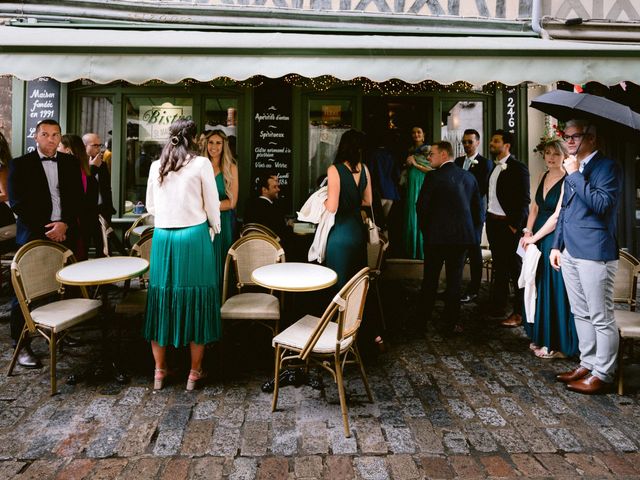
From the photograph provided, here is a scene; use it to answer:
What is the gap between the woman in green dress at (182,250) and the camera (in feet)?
12.1

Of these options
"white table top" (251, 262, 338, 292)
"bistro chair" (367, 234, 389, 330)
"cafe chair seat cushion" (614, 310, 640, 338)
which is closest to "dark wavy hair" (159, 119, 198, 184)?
"white table top" (251, 262, 338, 292)

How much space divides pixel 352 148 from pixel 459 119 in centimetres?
520

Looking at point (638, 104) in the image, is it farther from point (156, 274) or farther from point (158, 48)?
point (156, 274)

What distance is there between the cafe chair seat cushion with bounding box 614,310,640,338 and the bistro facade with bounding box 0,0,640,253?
6.73ft

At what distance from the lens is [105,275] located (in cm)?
381

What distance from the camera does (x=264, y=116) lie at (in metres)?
8.38

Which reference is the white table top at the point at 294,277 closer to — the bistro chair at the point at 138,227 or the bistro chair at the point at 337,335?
the bistro chair at the point at 337,335

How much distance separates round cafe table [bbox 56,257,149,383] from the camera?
3.71 meters

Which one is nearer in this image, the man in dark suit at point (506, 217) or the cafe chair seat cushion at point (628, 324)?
the cafe chair seat cushion at point (628, 324)

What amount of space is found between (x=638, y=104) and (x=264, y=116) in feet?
21.3

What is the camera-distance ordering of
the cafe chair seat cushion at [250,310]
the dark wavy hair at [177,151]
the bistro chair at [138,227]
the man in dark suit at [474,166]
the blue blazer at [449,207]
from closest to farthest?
the dark wavy hair at [177,151], the cafe chair seat cushion at [250,310], the blue blazer at [449,207], the bistro chair at [138,227], the man in dark suit at [474,166]

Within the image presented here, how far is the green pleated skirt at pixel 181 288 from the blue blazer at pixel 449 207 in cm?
257

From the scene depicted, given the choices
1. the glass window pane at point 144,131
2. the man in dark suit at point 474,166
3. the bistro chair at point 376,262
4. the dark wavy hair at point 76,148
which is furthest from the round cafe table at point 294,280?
the glass window pane at point 144,131

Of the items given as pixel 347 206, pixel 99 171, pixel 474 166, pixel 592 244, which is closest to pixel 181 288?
pixel 347 206
